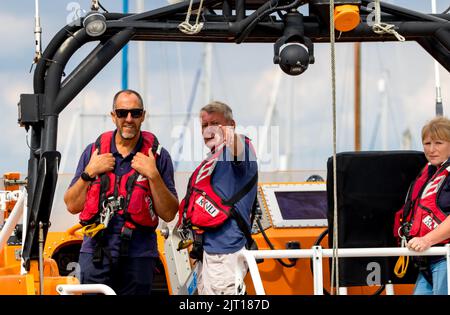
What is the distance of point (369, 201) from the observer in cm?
589

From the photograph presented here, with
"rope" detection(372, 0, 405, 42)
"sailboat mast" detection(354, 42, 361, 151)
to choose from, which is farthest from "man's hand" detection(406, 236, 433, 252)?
"sailboat mast" detection(354, 42, 361, 151)

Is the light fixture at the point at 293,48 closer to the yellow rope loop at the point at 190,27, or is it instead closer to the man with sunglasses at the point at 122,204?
the yellow rope loop at the point at 190,27

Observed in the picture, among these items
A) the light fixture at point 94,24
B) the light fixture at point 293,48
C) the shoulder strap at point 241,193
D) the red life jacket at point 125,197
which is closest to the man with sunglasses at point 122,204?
the red life jacket at point 125,197

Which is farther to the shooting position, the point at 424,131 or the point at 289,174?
the point at 289,174

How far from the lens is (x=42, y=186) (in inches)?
195

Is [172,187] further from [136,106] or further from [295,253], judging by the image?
[295,253]

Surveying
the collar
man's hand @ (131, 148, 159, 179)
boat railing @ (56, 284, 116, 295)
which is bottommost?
boat railing @ (56, 284, 116, 295)

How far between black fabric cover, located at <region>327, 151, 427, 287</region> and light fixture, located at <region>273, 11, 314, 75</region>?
0.81 m

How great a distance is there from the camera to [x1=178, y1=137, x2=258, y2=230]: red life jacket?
5410mm

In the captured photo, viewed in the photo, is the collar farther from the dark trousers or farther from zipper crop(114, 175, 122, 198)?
the dark trousers

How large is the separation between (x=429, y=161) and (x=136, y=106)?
1815 mm

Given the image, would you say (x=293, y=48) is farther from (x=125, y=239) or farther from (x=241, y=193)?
(x=125, y=239)

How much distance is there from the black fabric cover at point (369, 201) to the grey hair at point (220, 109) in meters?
0.71
